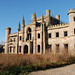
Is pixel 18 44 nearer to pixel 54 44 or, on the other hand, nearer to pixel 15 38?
→ pixel 15 38

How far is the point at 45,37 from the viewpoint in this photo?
3294 cm

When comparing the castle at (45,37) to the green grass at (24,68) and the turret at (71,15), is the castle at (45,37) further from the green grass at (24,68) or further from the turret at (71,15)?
the green grass at (24,68)

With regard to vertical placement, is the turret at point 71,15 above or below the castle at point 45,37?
above

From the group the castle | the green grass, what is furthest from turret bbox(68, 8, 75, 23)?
the green grass

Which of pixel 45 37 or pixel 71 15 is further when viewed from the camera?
pixel 45 37

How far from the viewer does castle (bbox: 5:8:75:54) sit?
92.0 ft

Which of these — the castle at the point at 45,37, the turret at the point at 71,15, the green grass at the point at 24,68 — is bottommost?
the green grass at the point at 24,68

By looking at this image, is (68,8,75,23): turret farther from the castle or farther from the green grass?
the green grass

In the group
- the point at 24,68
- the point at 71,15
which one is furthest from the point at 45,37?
the point at 24,68

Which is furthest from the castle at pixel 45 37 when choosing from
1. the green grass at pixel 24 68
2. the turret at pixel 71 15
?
the green grass at pixel 24 68

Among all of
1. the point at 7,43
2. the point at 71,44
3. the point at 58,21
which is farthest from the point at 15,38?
the point at 71,44

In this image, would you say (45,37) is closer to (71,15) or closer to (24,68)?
(71,15)

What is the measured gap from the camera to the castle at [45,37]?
28.1 meters

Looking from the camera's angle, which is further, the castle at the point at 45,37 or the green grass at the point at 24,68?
the castle at the point at 45,37
